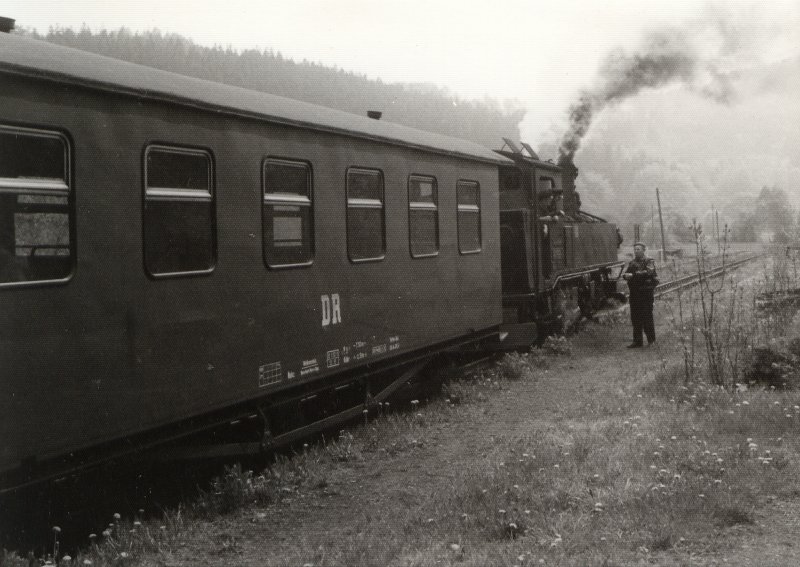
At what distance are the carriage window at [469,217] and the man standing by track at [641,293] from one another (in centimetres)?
371

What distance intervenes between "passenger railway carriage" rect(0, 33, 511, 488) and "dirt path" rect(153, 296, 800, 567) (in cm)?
81

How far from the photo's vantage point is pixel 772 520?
201 inches

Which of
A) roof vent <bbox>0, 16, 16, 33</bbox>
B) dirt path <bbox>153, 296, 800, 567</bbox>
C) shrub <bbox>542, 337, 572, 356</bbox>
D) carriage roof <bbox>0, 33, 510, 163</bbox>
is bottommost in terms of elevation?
dirt path <bbox>153, 296, 800, 567</bbox>

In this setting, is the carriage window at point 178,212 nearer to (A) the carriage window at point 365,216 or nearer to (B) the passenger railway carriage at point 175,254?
(B) the passenger railway carriage at point 175,254

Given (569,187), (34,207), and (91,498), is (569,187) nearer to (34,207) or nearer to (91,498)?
(91,498)

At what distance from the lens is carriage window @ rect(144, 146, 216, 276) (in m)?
5.25

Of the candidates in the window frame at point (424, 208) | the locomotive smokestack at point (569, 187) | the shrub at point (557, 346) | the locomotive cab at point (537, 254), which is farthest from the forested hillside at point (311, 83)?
the window frame at point (424, 208)

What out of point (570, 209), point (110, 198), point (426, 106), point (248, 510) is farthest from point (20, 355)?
point (426, 106)

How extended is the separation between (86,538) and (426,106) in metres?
81.5

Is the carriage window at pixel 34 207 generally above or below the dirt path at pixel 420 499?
above

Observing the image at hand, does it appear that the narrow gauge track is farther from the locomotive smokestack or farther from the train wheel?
the locomotive smokestack

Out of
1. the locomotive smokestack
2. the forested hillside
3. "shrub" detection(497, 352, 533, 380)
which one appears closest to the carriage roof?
"shrub" detection(497, 352, 533, 380)

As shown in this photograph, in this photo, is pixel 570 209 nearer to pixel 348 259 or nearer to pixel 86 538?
pixel 348 259

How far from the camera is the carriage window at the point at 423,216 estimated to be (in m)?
8.64
